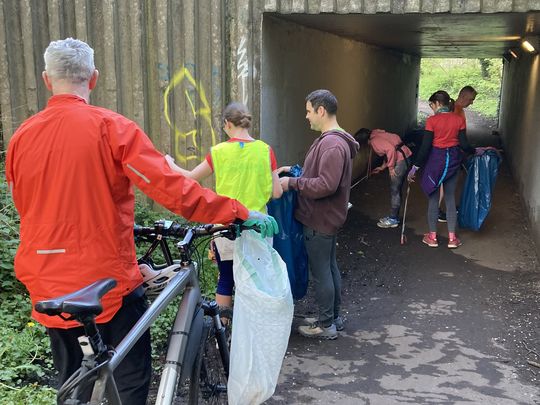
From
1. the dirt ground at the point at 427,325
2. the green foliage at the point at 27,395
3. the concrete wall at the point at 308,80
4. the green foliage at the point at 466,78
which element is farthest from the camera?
the green foliage at the point at 466,78

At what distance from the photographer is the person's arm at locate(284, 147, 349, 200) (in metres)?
4.07

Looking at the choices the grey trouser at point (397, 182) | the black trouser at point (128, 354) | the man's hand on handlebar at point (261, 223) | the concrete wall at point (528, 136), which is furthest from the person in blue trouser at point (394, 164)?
the black trouser at point (128, 354)

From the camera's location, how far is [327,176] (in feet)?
13.4

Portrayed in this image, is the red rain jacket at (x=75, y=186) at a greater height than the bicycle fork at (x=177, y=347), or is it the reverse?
the red rain jacket at (x=75, y=186)

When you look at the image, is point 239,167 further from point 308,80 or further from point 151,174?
point 308,80

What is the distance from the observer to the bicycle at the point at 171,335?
6.40 feet

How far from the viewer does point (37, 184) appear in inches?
88.4

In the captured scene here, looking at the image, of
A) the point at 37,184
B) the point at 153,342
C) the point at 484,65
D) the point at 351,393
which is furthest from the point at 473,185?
the point at 484,65

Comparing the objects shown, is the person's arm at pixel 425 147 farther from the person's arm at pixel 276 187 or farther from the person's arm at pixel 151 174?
the person's arm at pixel 151 174

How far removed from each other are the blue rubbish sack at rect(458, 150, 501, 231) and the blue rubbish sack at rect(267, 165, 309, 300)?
3.58 meters

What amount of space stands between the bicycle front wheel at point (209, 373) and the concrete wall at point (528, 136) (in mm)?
4911

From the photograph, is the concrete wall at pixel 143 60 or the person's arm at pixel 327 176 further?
the concrete wall at pixel 143 60

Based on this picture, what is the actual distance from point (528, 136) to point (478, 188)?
7.23ft

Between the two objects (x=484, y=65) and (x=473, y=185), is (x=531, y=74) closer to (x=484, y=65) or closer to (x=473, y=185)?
(x=473, y=185)
